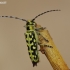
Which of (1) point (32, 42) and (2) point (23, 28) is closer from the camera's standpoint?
(1) point (32, 42)

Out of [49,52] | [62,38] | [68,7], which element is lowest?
[49,52]

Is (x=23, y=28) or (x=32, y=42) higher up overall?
(x=23, y=28)

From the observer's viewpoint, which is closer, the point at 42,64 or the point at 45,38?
the point at 45,38

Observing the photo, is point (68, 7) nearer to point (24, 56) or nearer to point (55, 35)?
point (55, 35)

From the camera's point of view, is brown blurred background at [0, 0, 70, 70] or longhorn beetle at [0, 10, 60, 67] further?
brown blurred background at [0, 0, 70, 70]

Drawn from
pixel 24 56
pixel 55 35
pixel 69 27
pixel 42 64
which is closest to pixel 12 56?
pixel 24 56

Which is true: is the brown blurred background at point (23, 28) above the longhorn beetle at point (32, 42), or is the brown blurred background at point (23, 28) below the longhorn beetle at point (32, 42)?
above

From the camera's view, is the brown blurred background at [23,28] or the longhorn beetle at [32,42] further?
the brown blurred background at [23,28]

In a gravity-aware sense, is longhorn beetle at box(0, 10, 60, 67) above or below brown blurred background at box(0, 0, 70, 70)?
below
